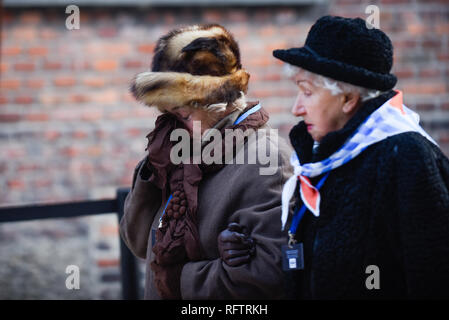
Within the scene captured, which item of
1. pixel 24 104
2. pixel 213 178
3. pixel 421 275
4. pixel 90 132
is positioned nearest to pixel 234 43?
pixel 213 178

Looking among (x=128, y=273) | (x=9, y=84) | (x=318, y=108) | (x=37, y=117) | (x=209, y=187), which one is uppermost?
(x=9, y=84)

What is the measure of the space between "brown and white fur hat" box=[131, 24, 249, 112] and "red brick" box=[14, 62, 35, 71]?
199 cm

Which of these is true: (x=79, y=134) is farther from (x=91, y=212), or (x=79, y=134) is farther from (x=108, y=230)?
(x=91, y=212)

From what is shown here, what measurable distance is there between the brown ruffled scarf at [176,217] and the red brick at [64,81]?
6.35 ft

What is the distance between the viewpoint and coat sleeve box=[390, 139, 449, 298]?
1.43m

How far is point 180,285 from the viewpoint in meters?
1.88

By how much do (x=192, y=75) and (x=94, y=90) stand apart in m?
1.97

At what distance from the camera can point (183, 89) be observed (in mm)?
1892

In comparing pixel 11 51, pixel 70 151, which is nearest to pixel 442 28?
pixel 70 151

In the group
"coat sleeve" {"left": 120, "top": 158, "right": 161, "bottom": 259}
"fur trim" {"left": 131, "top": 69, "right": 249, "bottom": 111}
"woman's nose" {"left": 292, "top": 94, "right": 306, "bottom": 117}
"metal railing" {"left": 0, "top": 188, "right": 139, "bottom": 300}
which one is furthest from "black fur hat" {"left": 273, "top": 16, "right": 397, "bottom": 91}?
"metal railing" {"left": 0, "top": 188, "right": 139, "bottom": 300}

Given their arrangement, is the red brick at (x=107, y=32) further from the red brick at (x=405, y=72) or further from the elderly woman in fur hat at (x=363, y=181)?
the elderly woman in fur hat at (x=363, y=181)

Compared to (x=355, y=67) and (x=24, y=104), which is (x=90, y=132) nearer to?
(x=24, y=104)

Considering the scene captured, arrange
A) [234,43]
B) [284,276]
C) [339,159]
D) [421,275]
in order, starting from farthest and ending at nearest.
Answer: [234,43], [284,276], [339,159], [421,275]
